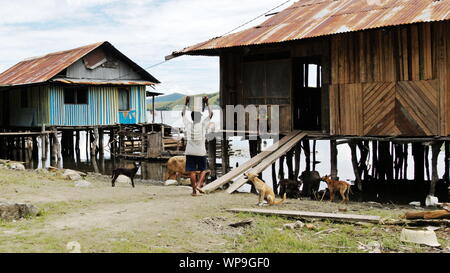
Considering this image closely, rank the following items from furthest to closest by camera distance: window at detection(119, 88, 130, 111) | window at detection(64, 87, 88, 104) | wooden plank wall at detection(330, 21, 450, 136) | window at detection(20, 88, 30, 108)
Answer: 1. window at detection(119, 88, 130, 111)
2. window at detection(20, 88, 30, 108)
3. window at detection(64, 87, 88, 104)
4. wooden plank wall at detection(330, 21, 450, 136)

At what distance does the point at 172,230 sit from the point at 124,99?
23.7 metres

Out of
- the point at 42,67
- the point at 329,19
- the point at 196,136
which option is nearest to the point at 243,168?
the point at 196,136

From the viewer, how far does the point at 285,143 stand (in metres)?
14.5

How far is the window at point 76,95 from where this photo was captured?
28125 mm

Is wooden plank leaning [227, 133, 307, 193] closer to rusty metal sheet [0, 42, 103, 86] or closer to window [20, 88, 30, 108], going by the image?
rusty metal sheet [0, 42, 103, 86]

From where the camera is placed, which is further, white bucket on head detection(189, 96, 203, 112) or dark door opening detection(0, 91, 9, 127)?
dark door opening detection(0, 91, 9, 127)

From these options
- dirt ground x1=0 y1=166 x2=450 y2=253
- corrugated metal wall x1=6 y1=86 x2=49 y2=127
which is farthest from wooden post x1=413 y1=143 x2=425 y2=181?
corrugated metal wall x1=6 y1=86 x2=49 y2=127

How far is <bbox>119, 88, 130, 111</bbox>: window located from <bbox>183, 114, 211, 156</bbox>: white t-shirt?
65.2 feet

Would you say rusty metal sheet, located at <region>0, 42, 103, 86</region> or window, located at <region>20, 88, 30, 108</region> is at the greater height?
rusty metal sheet, located at <region>0, 42, 103, 86</region>

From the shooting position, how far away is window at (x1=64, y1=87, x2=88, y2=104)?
28125mm

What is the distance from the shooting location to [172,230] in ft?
25.2

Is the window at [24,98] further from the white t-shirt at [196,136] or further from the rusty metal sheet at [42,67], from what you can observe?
the white t-shirt at [196,136]

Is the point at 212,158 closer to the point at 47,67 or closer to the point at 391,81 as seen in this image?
the point at 391,81

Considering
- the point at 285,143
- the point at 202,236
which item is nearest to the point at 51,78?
the point at 285,143
